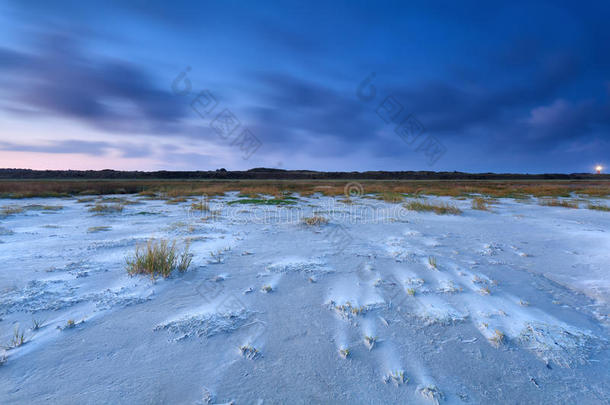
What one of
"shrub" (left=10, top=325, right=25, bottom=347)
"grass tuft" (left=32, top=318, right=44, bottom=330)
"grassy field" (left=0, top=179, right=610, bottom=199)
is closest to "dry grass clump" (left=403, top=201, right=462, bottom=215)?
"grassy field" (left=0, top=179, right=610, bottom=199)

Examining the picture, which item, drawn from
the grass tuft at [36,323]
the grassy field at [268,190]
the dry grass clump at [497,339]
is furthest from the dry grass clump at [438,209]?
the grass tuft at [36,323]

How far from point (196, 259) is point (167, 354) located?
2787mm

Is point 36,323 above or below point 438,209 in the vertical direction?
below

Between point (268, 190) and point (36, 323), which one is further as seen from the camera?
point (268, 190)

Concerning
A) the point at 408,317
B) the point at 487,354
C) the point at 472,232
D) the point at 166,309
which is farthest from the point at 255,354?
the point at 472,232

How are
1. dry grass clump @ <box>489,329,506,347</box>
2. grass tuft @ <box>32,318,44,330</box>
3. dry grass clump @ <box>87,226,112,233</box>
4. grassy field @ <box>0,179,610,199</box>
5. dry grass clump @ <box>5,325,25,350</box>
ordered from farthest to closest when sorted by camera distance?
grassy field @ <box>0,179,610,199</box> → dry grass clump @ <box>87,226,112,233</box> → grass tuft @ <box>32,318,44,330</box> → dry grass clump @ <box>489,329,506,347</box> → dry grass clump @ <box>5,325,25,350</box>

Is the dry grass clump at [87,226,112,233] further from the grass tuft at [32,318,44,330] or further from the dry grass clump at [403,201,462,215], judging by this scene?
the dry grass clump at [403,201,462,215]

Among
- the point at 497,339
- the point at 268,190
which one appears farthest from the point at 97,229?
the point at 268,190

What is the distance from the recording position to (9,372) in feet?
6.63

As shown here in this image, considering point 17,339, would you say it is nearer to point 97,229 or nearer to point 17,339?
point 17,339

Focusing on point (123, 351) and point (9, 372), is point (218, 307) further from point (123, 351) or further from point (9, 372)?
point (9, 372)

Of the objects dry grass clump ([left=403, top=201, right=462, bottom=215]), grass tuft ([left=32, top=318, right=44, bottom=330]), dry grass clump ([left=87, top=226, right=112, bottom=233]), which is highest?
dry grass clump ([left=403, top=201, right=462, bottom=215])

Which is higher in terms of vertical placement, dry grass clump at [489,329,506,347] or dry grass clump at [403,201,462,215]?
dry grass clump at [403,201,462,215]

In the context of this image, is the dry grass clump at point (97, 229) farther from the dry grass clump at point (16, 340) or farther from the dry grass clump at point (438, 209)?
the dry grass clump at point (438, 209)
